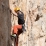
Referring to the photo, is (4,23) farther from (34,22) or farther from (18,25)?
(34,22)

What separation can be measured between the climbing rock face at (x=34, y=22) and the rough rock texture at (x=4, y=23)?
1.17 m

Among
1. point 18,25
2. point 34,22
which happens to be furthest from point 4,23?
point 34,22

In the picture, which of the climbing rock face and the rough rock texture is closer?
the rough rock texture

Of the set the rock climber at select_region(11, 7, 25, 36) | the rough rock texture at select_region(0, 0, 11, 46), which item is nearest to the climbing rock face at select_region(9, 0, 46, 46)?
the rough rock texture at select_region(0, 0, 11, 46)

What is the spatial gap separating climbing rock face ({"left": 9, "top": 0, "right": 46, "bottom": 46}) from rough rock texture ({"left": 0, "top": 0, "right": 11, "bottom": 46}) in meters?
1.17

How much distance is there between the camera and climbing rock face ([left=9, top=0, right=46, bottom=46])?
9.44 metres

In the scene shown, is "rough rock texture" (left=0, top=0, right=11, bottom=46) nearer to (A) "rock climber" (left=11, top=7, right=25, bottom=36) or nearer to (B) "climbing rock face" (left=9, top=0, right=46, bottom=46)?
(A) "rock climber" (left=11, top=7, right=25, bottom=36)

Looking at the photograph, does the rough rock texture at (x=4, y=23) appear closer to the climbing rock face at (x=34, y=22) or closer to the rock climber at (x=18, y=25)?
the rock climber at (x=18, y=25)

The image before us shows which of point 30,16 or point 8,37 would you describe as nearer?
point 8,37

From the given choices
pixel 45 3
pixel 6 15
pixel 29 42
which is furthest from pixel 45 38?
pixel 6 15

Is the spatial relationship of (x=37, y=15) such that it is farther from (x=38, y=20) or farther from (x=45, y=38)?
(x=45, y=38)

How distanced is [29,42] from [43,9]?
59.9 inches

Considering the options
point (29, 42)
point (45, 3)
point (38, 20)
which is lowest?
point (29, 42)

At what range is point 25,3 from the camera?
376 inches
